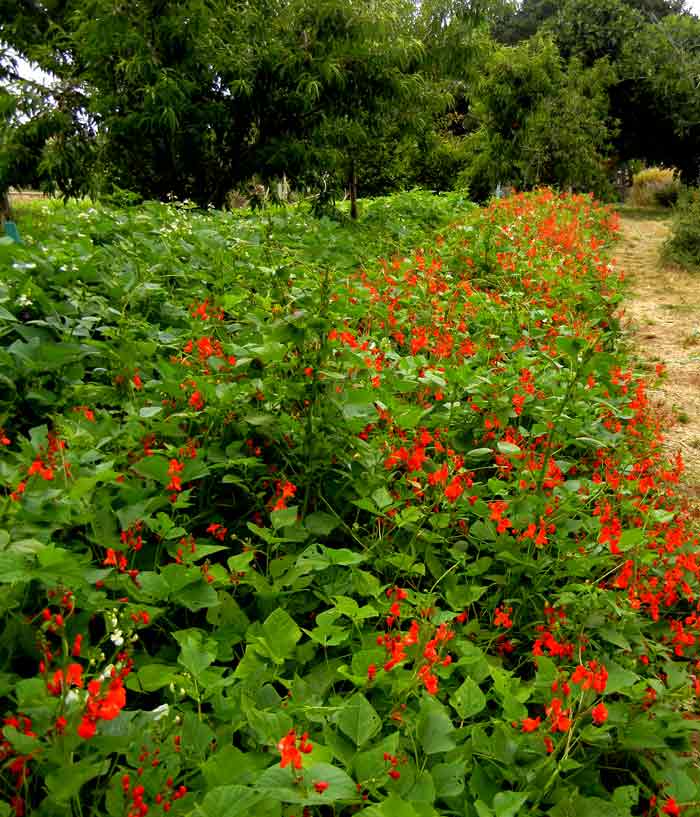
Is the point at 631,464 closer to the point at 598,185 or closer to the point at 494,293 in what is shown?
the point at 494,293

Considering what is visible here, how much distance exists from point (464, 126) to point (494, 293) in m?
22.4

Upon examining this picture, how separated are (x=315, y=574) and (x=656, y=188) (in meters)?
23.5

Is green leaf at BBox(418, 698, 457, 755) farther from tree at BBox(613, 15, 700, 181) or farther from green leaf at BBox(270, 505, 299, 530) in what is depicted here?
tree at BBox(613, 15, 700, 181)

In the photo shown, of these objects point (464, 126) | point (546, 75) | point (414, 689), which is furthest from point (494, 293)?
point (464, 126)

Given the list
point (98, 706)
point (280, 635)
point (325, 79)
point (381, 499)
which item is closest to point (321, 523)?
point (381, 499)

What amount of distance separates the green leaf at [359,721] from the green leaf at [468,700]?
0.27 m

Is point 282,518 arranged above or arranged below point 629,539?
above

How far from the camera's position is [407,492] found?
231cm

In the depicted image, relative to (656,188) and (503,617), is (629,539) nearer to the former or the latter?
(503,617)

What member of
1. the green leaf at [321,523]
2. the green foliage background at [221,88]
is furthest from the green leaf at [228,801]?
the green foliage background at [221,88]

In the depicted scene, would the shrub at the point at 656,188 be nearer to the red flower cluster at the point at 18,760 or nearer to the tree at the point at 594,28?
the tree at the point at 594,28

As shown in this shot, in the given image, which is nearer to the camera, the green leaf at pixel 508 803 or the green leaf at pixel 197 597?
the green leaf at pixel 508 803

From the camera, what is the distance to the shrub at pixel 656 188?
20.4 meters

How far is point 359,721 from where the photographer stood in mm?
1333
